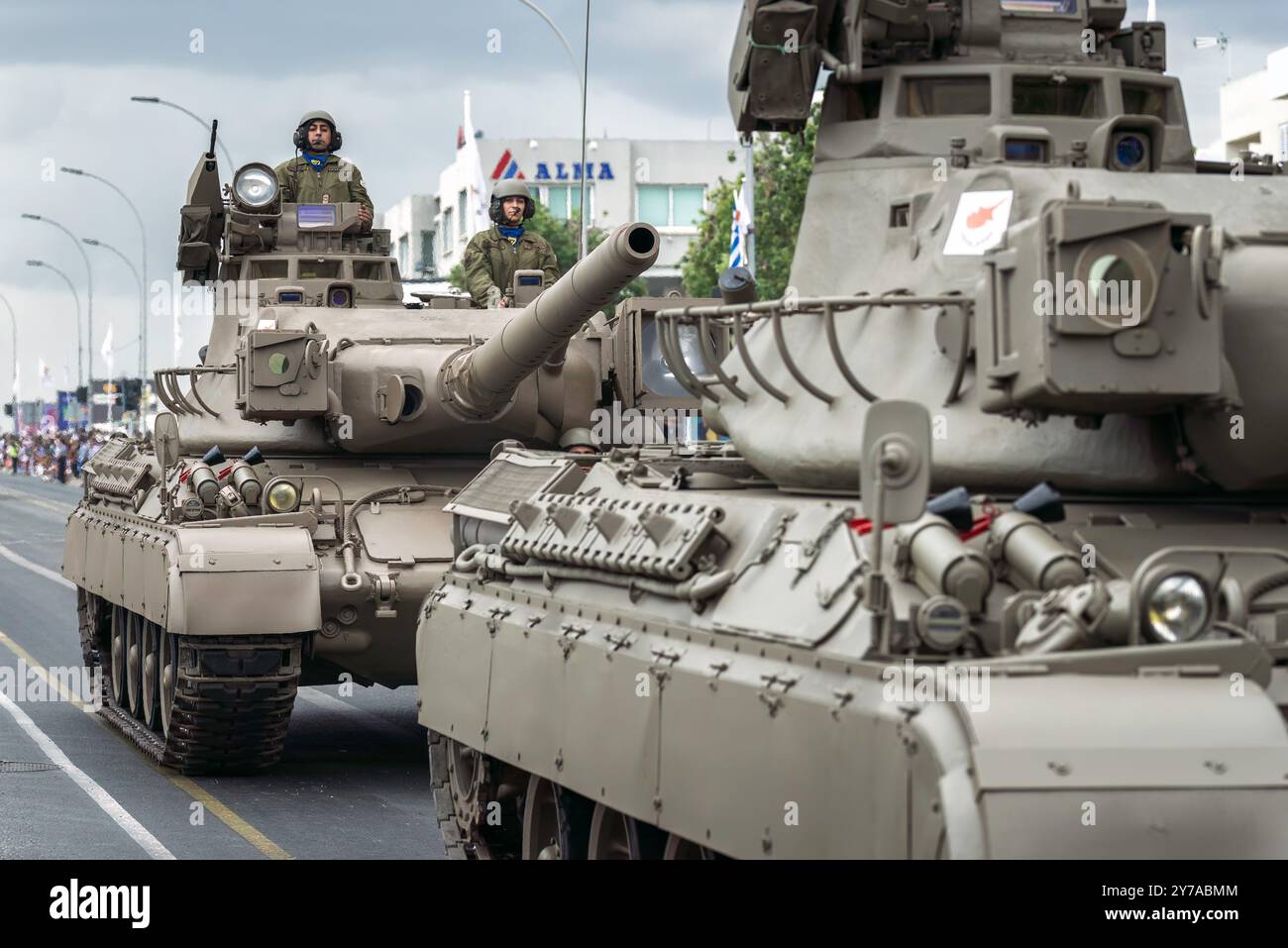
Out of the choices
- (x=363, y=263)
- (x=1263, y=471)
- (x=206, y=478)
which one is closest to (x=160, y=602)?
(x=206, y=478)

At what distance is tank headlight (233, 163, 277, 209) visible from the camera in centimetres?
1881

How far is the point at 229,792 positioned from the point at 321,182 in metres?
6.74

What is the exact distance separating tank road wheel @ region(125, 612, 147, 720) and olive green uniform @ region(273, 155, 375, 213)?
396 cm

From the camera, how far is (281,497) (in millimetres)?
16391

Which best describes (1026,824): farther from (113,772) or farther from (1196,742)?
(113,772)

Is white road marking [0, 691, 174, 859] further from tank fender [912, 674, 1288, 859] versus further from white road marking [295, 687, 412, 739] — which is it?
tank fender [912, 674, 1288, 859]

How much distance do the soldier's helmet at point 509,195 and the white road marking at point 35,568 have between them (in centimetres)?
1533

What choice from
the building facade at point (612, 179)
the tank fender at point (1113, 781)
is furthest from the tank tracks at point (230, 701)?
the building facade at point (612, 179)

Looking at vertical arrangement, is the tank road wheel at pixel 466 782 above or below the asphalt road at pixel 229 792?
above

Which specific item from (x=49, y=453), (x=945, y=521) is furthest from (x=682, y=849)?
(x=49, y=453)

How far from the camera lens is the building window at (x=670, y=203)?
7519cm

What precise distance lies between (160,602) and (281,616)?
123cm

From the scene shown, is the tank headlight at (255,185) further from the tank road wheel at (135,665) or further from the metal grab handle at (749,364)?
the metal grab handle at (749,364)
